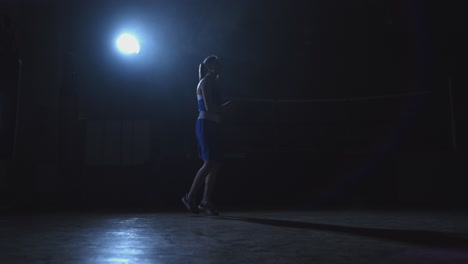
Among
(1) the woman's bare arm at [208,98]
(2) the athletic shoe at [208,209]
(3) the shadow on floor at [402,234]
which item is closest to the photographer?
(3) the shadow on floor at [402,234]

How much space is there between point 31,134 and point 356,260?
4553 millimetres

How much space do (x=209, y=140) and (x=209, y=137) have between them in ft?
0.08

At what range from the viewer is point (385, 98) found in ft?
21.0

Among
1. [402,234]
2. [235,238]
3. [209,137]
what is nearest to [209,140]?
[209,137]

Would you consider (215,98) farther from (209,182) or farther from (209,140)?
(209,182)

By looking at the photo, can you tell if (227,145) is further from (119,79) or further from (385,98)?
(385,98)

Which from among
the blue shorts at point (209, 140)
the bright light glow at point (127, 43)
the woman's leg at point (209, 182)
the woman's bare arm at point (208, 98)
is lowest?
the woman's leg at point (209, 182)

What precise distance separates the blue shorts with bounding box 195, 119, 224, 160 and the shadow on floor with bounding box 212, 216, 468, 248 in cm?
69

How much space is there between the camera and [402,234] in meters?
2.23

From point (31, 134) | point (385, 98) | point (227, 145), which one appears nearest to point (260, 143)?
point (227, 145)

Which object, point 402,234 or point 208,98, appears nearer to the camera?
point 402,234

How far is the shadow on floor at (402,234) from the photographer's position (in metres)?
1.97

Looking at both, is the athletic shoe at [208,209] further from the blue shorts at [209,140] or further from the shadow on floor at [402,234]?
the shadow on floor at [402,234]

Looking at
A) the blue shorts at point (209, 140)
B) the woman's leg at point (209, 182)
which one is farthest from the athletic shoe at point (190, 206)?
the blue shorts at point (209, 140)
